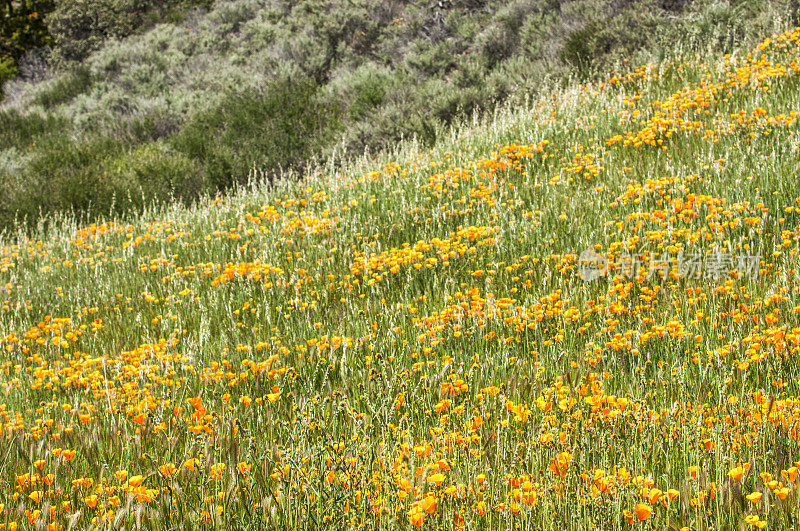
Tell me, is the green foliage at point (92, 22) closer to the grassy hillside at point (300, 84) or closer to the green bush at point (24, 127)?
the grassy hillside at point (300, 84)

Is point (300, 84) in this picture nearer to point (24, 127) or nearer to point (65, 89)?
point (24, 127)

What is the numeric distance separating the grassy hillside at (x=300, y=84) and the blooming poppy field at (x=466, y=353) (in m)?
3.04

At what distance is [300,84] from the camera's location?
13266mm

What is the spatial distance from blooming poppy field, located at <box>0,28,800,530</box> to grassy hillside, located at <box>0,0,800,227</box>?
3.04 metres

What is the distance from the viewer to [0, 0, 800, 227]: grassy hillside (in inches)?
370

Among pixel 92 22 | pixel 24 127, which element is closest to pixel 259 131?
pixel 24 127

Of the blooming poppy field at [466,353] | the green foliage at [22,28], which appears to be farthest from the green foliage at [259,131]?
the green foliage at [22,28]

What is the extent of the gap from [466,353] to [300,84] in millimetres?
11558

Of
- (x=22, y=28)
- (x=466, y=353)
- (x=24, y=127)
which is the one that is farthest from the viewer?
(x=22, y=28)

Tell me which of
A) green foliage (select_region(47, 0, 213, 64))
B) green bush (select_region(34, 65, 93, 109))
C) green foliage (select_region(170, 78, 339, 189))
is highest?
green foliage (select_region(47, 0, 213, 64))

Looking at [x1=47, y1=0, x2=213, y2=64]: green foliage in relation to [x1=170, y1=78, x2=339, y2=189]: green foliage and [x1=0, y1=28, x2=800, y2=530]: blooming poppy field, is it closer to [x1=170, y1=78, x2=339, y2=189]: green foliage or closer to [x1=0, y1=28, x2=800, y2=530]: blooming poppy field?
[x1=170, y1=78, x2=339, y2=189]: green foliage

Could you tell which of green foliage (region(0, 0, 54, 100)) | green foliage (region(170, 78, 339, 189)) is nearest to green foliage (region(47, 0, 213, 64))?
green foliage (region(0, 0, 54, 100))

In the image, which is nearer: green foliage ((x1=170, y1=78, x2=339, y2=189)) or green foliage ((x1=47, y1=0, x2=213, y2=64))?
green foliage ((x1=170, y1=78, x2=339, y2=189))

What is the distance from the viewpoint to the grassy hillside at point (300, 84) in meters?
9.40
